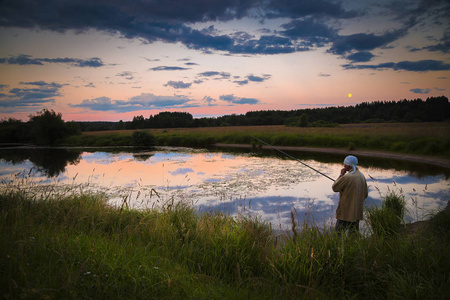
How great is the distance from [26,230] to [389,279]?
4.97 m

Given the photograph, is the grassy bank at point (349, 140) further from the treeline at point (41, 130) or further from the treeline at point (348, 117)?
the treeline at point (348, 117)

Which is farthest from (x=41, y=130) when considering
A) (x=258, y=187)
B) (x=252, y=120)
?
(x=252, y=120)

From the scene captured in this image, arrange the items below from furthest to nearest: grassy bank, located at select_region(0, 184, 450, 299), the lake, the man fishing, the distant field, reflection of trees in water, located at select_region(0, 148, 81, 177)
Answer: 1. the distant field
2. reflection of trees in water, located at select_region(0, 148, 81, 177)
3. the lake
4. the man fishing
5. grassy bank, located at select_region(0, 184, 450, 299)

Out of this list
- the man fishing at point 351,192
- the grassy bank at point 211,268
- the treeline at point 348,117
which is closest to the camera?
the grassy bank at point 211,268

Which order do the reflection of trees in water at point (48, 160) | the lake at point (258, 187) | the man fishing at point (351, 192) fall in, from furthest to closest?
the reflection of trees in water at point (48, 160), the lake at point (258, 187), the man fishing at point (351, 192)

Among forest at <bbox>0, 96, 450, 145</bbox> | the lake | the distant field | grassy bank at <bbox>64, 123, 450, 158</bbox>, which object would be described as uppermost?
forest at <bbox>0, 96, 450, 145</bbox>

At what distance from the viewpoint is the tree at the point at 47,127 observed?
46438 mm

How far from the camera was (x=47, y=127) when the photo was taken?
4703 centimetres

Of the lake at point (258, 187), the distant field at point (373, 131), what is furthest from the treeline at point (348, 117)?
the lake at point (258, 187)

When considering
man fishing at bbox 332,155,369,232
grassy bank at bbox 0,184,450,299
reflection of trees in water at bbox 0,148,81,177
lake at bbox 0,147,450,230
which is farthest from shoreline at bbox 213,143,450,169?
reflection of trees in water at bbox 0,148,81,177

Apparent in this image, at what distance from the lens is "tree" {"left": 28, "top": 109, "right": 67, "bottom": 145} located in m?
46.4

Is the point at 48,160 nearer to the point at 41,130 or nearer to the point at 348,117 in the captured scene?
the point at 41,130

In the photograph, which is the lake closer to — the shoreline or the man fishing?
the shoreline

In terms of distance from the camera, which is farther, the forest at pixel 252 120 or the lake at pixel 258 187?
the forest at pixel 252 120
